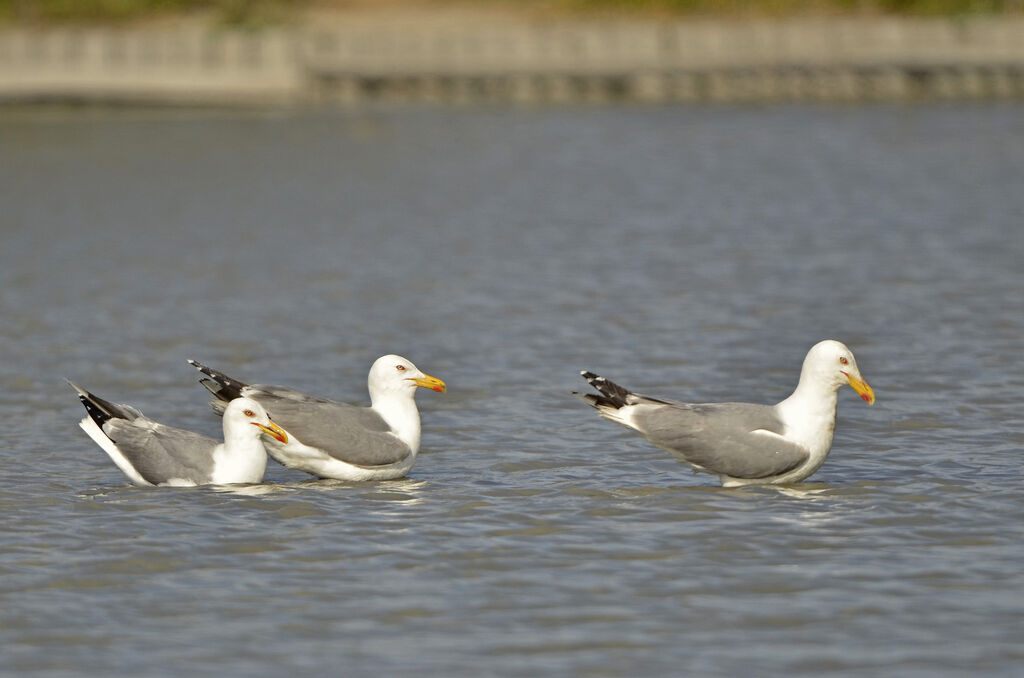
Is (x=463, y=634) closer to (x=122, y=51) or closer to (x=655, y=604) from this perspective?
(x=655, y=604)

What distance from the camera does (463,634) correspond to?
839 cm

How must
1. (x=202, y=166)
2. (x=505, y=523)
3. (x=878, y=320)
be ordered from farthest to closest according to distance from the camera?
(x=202, y=166) < (x=878, y=320) < (x=505, y=523)

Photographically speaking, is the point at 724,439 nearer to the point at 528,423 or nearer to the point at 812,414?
the point at 812,414

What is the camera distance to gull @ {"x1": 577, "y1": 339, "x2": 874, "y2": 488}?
10758 mm

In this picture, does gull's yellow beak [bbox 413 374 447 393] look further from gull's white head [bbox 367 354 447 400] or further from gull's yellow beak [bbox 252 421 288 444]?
gull's yellow beak [bbox 252 421 288 444]

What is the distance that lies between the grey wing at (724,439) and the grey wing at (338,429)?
1690 mm

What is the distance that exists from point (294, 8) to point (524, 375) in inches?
2568

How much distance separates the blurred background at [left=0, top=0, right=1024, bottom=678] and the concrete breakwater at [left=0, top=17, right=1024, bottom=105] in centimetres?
445

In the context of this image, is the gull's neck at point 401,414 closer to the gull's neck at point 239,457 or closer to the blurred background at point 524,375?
the blurred background at point 524,375

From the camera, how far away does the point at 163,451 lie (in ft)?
36.6

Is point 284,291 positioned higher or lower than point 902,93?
lower

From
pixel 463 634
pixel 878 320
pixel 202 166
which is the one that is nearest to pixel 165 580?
pixel 463 634

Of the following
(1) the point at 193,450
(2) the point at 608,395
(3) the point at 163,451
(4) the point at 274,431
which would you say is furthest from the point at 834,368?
(3) the point at 163,451

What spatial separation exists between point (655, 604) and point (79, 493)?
445 centimetres
